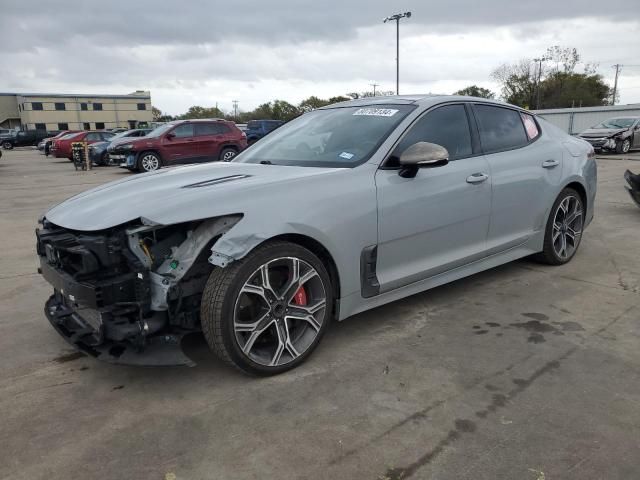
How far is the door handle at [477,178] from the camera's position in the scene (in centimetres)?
370

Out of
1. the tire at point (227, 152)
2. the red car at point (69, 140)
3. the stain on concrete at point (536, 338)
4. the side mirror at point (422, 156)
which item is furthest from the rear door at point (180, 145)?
the stain on concrete at point (536, 338)

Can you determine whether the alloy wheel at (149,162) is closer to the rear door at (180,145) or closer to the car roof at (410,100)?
the rear door at (180,145)

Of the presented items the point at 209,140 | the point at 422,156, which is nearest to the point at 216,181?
the point at 422,156

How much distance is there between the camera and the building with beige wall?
77625 mm

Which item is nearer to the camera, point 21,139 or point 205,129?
point 205,129

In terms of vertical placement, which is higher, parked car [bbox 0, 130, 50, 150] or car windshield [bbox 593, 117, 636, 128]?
car windshield [bbox 593, 117, 636, 128]

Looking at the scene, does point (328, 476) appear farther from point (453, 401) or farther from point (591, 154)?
point (591, 154)

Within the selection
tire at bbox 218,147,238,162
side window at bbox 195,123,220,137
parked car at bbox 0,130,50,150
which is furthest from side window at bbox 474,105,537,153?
parked car at bbox 0,130,50,150

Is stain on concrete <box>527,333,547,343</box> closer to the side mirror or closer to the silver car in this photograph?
the silver car

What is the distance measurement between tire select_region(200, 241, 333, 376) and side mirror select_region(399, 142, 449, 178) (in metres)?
0.86

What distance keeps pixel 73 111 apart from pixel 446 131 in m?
87.6

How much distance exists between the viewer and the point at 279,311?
2.87 m

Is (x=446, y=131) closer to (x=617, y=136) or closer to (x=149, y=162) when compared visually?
(x=149, y=162)

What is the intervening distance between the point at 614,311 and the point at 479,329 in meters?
1.12
